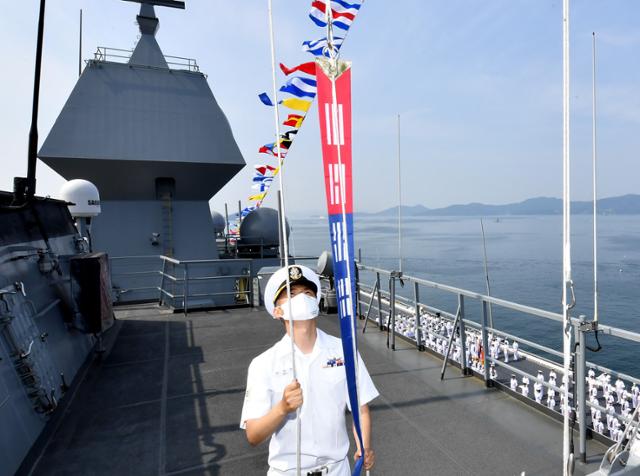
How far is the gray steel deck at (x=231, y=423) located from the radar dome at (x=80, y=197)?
325 cm

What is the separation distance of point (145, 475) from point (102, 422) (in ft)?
4.20

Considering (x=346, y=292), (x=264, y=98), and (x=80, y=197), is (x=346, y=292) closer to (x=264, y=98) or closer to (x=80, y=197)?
(x=80, y=197)

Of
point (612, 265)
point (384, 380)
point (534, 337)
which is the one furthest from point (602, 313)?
point (384, 380)

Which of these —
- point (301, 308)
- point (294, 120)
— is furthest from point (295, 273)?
point (294, 120)

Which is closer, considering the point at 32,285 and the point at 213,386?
the point at 32,285

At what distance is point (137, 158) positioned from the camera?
1363 centimetres

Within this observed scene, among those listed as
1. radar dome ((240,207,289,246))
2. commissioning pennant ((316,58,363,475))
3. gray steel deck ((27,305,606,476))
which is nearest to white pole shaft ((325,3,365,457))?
commissioning pennant ((316,58,363,475))

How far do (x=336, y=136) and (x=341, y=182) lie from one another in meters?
0.20

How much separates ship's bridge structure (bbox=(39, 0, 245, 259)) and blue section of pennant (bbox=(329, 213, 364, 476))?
1395 centimetres

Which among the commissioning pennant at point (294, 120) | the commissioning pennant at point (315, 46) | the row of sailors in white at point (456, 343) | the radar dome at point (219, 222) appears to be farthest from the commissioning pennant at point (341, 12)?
the radar dome at point (219, 222)

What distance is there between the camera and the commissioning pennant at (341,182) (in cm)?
160

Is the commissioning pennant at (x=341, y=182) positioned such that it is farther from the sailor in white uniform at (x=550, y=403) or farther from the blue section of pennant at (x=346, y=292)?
the sailor in white uniform at (x=550, y=403)

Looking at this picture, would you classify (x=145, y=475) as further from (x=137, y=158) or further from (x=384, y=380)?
(x=137, y=158)

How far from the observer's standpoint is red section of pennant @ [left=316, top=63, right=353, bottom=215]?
1.60 meters
